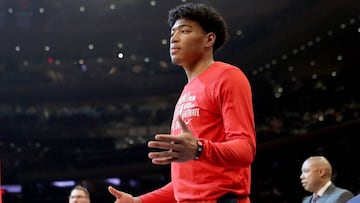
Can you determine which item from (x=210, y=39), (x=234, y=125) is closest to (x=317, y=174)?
(x=210, y=39)

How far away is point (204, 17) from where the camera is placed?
4.56 feet

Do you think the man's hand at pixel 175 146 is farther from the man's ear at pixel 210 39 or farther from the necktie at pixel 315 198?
the necktie at pixel 315 198

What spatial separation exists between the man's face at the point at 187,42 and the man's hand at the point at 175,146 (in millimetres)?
332

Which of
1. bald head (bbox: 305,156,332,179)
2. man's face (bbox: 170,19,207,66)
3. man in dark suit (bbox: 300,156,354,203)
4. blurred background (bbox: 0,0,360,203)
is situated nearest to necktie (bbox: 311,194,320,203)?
man in dark suit (bbox: 300,156,354,203)

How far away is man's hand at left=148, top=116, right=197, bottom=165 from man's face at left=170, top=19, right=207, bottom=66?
332mm

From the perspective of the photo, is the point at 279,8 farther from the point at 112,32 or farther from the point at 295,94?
the point at 112,32

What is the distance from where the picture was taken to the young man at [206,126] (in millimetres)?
1122

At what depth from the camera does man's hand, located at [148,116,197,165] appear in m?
1.05

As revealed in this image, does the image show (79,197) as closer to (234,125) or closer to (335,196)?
(335,196)

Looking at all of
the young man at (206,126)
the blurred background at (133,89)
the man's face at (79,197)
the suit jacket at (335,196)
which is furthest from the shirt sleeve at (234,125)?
the blurred background at (133,89)

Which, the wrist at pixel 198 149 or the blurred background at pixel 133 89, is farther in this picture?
the blurred background at pixel 133 89

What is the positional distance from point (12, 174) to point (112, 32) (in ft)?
8.91

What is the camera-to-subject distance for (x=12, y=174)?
854 centimetres

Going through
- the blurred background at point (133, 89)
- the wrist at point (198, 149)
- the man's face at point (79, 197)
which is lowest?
the wrist at point (198, 149)
